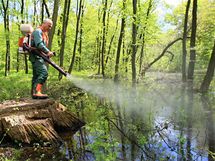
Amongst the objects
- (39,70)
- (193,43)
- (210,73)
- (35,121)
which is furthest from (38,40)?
(193,43)

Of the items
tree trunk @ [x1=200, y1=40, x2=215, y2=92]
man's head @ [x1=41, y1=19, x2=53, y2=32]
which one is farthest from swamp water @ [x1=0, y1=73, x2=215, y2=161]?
man's head @ [x1=41, y1=19, x2=53, y2=32]

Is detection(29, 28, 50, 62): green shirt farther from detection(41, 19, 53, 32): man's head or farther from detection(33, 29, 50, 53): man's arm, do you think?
detection(41, 19, 53, 32): man's head

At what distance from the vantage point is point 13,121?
6.55m

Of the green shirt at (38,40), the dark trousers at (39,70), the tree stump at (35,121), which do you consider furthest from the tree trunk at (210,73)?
the green shirt at (38,40)

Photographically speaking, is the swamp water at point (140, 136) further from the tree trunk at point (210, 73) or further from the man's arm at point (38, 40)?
the man's arm at point (38, 40)

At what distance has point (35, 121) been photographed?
6.88 metres

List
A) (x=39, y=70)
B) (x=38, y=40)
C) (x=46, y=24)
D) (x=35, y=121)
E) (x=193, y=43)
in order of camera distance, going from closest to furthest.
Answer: (x=35, y=121)
(x=38, y=40)
(x=46, y=24)
(x=39, y=70)
(x=193, y=43)

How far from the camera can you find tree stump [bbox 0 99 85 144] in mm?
6451

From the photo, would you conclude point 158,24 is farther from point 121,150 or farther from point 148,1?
point 121,150

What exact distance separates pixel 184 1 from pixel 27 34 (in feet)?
60.2

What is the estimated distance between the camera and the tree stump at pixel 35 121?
6.45 m

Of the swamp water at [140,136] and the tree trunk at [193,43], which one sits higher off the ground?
the tree trunk at [193,43]

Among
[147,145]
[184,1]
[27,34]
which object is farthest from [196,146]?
[184,1]

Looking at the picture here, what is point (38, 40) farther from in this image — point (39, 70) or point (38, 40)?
point (39, 70)
